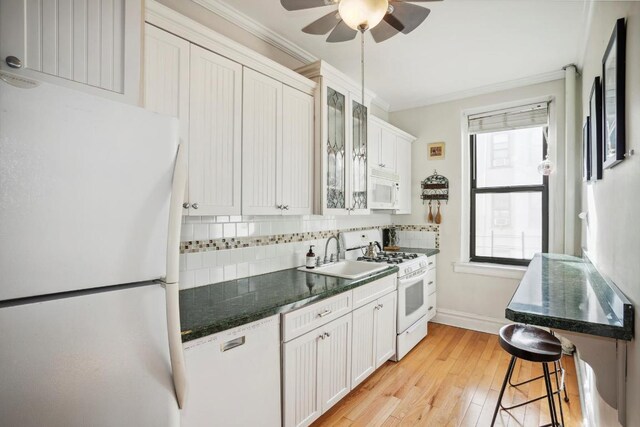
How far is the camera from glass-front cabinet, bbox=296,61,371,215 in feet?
8.02

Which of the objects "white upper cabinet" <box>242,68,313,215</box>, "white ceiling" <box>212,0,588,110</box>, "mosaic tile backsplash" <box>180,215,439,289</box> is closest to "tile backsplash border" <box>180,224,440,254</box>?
"mosaic tile backsplash" <box>180,215,439,289</box>

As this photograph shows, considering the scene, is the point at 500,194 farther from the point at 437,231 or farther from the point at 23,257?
the point at 23,257

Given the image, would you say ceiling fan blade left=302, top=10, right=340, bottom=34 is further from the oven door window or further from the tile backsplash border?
the oven door window

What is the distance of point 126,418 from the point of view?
37.0 inches

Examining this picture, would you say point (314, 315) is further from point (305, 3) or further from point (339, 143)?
point (305, 3)

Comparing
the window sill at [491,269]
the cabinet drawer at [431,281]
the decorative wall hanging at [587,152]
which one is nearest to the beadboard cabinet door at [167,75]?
the decorative wall hanging at [587,152]

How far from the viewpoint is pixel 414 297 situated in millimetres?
3217

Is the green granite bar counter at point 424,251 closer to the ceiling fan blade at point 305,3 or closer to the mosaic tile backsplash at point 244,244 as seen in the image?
the mosaic tile backsplash at point 244,244

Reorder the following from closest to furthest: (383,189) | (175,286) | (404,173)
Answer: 1. (175,286)
2. (383,189)
3. (404,173)

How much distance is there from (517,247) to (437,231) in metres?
0.89

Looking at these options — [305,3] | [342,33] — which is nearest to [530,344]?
[342,33]

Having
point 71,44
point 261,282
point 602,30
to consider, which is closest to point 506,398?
point 261,282

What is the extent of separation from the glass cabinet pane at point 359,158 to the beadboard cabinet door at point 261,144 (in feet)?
2.98

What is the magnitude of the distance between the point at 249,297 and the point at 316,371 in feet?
2.13
